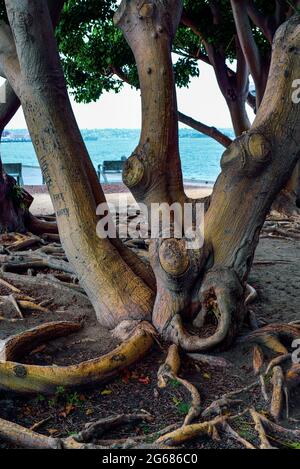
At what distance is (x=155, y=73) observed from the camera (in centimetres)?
379

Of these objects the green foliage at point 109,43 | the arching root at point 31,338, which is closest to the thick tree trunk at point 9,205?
the green foliage at point 109,43

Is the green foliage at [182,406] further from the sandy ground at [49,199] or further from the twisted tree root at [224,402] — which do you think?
the sandy ground at [49,199]

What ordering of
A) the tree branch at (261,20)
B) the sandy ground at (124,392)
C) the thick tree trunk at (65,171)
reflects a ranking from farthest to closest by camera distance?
the tree branch at (261,20) → the thick tree trunk at (65,171) → the sandy ground at (124,392)

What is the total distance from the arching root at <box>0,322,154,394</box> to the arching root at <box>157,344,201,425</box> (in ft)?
0.82

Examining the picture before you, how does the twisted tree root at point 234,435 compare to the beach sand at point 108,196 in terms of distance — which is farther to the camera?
the beach sand at point 108,196

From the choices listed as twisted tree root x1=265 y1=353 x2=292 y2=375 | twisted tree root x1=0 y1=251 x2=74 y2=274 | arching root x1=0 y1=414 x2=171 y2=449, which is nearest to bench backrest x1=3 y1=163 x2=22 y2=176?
twisted tree root x1=0 y1=251 x2=74 y2=274

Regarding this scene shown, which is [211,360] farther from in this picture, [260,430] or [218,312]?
[260,430]

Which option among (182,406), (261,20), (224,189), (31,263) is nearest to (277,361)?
(182,406)

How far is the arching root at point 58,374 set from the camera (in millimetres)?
3082

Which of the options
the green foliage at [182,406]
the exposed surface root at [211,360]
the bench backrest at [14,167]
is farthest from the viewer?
the bench backrest at [14,167]

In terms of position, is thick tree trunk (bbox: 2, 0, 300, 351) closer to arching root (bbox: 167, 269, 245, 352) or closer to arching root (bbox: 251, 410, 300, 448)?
arching root (bbox: 167, 269, 245, 352)

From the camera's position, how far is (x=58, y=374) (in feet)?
10.3

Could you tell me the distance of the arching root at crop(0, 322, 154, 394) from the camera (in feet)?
10.1

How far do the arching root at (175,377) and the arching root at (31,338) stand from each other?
83cm
